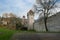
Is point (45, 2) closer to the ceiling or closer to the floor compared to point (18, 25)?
closer to the ceiling

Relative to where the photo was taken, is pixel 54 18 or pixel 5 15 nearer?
pixel 54 18

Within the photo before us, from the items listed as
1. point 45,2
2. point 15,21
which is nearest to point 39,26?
point 45,2

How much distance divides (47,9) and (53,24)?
13039mm

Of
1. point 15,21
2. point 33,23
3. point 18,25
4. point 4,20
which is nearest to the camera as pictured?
point 33,23

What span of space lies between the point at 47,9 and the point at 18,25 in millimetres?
17880

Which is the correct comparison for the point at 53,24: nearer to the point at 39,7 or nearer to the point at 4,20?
the point at 39,7

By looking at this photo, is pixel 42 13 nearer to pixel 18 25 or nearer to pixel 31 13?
pixel 31 13

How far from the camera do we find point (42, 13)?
157ft

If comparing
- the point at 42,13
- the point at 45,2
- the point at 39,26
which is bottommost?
the point at 39,26

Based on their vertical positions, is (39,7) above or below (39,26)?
above

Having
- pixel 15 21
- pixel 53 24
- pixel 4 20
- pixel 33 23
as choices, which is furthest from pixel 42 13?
pixel 4 20

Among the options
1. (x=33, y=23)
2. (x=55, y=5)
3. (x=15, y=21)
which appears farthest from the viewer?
(x=15, y=21)

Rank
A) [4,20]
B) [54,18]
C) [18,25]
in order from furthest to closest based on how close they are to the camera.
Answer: [4,20] < [18,25] < [54,18]

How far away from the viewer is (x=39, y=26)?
154 ft
